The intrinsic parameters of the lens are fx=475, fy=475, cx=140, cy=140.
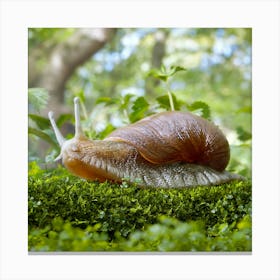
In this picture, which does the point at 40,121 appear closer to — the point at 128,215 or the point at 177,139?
the point at 177,139

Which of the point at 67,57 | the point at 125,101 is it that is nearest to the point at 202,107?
the point at 125,101

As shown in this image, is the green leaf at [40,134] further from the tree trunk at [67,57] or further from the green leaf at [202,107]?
the tree trunk at [67,57]

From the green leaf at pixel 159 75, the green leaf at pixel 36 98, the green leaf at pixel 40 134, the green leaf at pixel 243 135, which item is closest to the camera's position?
the green leaf at pixel 36 98

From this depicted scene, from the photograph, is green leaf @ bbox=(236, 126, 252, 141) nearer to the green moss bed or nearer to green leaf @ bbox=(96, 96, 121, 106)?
green leaf @ bbox=(96, 96, 121, 106)

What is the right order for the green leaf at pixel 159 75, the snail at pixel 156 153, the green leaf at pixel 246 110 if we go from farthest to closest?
the green leaf at pixel 246 110, the green leaf at pixel 159 75, the snail at pixel 156 153

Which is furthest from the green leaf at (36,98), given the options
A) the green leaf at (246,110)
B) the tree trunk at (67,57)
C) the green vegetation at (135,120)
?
the tree trunk at (67,57)
